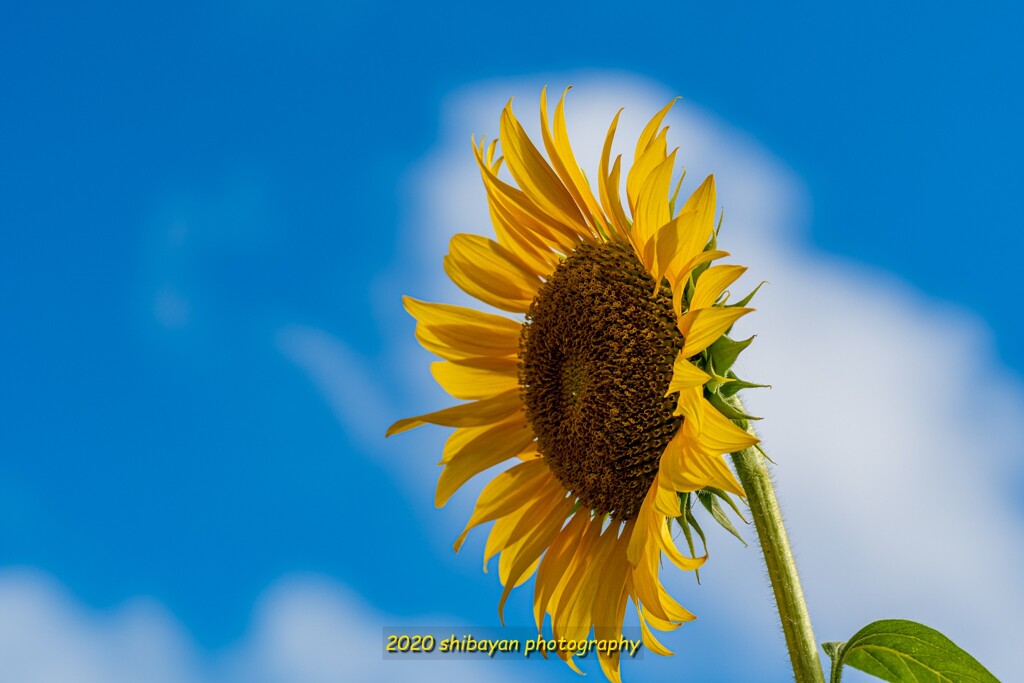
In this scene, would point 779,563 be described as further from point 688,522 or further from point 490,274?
point 490,274

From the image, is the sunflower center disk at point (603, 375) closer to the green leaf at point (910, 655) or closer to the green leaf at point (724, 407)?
the green leaf at point (724, 407)

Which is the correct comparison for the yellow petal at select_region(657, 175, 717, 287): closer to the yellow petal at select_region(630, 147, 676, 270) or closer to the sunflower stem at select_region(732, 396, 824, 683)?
the yellow petal at select_region(630, 147, 676, 270)

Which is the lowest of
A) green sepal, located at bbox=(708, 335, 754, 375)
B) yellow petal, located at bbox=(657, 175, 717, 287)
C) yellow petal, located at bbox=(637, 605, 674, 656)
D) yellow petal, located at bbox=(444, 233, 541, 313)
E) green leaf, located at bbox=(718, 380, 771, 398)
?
yellow petal, located at bbox=(637, 605, 674, 656)

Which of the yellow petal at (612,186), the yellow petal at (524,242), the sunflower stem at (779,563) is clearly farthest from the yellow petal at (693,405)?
the yellow petal at (524,242)

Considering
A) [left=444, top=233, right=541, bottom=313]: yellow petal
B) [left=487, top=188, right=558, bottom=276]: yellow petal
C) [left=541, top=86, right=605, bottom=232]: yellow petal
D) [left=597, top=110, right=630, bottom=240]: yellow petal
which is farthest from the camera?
[left=444, top=233, right=541, bottom=313]: yellow petal

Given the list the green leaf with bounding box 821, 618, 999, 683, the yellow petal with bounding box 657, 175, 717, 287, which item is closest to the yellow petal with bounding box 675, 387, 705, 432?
the yellow petal with bounding box 657, 175, 717, 287

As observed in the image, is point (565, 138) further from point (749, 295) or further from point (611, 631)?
point (611, 631)

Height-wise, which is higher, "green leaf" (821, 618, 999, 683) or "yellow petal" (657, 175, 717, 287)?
"yellow petal" (657, 175, 717, 287)
